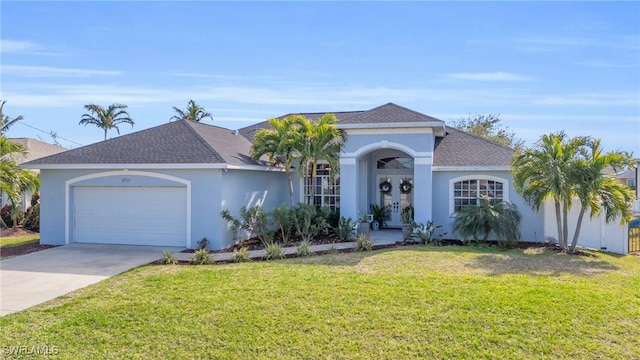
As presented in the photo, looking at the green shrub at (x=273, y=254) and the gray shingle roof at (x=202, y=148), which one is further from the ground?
the gray shingle roof at (x=202, y=148)

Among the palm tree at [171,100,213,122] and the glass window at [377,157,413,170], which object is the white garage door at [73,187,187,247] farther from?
the palm tree at [171,100,213,122]

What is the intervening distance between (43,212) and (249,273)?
9.83m

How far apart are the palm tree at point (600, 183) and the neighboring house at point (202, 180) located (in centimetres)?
303

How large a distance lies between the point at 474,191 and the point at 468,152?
1746 mm

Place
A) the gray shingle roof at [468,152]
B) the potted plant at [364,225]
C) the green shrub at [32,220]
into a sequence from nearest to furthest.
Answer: the gray shingle roof at [468,152] < the potted plant at [364,225] < the green shrub at [32,220]

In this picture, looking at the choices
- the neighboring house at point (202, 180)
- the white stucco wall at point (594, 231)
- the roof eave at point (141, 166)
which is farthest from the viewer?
the white stucco wall at point (594, 231)

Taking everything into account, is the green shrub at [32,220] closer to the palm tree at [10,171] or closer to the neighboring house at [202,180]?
the palm tree at [10,171]

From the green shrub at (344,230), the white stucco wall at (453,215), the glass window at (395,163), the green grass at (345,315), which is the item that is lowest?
the green grass at (345,315)

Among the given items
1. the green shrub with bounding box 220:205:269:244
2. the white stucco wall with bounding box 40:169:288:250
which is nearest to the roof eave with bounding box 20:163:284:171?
the white stucco wall with bounding box 40:169:288:250

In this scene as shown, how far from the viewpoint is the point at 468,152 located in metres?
16.3

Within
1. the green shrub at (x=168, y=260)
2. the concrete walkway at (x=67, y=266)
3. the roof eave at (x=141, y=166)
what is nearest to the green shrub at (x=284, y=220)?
the concrete walkway at (x=67, y=266)

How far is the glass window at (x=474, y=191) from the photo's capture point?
602 inches

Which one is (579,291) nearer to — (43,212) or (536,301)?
(536,301)

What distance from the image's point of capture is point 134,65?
17266mm
